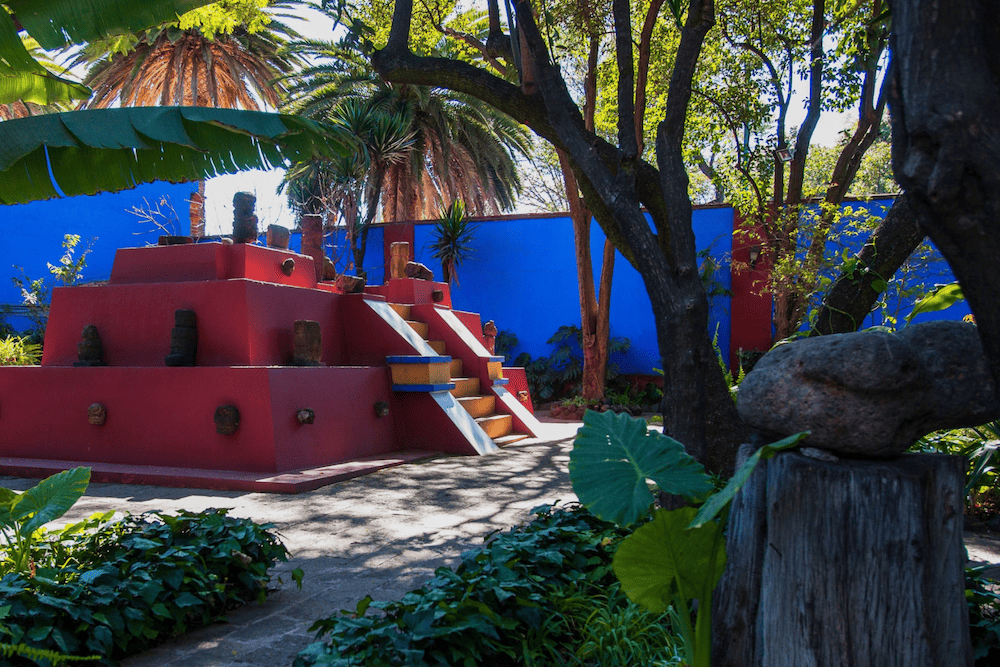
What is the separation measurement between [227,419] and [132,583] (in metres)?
3.52

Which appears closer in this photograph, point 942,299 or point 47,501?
point 47,501

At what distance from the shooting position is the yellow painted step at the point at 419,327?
9.04m

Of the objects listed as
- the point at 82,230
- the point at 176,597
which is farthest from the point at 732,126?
the point at 82,230

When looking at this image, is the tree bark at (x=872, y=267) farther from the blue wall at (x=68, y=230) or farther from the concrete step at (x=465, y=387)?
the blue wall at (x=68, y=230)

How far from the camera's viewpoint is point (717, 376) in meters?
4.15

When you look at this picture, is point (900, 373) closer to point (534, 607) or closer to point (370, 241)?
point (534, 607)

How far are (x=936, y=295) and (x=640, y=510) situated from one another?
1883 millimetres

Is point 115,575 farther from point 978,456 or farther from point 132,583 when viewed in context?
point 978,456

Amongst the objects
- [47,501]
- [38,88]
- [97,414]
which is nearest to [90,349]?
[97,414]

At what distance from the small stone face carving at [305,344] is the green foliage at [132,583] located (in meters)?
3.63

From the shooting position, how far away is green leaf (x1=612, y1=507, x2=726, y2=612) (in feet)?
6.40

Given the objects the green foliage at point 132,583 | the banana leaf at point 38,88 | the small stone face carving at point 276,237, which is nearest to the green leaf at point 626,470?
the green foliage at point 132,583

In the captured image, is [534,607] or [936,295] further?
[936,295]

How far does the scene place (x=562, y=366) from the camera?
562 inches
